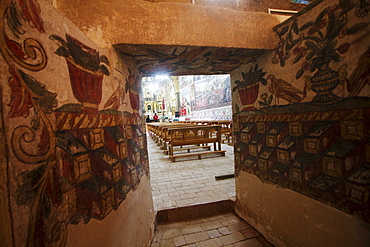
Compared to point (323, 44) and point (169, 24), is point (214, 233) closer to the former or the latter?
point (323, 44)

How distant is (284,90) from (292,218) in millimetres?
1268

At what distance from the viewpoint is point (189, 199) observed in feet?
8.59

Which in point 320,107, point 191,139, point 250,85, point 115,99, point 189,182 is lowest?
point 189,182

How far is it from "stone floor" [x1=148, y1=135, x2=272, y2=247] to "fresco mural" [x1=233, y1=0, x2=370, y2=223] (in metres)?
0.85

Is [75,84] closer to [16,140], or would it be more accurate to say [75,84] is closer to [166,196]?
[16,140]

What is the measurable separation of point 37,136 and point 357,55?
1.88 meters

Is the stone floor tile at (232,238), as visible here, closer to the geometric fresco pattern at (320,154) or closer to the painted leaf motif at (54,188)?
the geometric fresco pattern at (320,154)

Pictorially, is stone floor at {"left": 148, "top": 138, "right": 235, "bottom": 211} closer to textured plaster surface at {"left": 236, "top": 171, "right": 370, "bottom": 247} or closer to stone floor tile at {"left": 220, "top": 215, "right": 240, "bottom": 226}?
stone floor tile at {"left": 220, "top": 215, "right": 240, "bottom": 226}

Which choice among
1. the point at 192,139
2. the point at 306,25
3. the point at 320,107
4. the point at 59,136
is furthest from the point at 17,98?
the point at 192,139

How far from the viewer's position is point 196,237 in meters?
2.05

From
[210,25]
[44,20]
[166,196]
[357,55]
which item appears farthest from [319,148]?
[166,196]

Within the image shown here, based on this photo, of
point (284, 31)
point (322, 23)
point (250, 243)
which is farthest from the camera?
point (250, 243)

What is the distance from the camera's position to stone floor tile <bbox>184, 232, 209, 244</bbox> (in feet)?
6.57

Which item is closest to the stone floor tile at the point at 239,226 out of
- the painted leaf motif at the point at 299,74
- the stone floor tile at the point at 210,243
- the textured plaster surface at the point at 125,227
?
the stone floor tile at the point at 210,243
